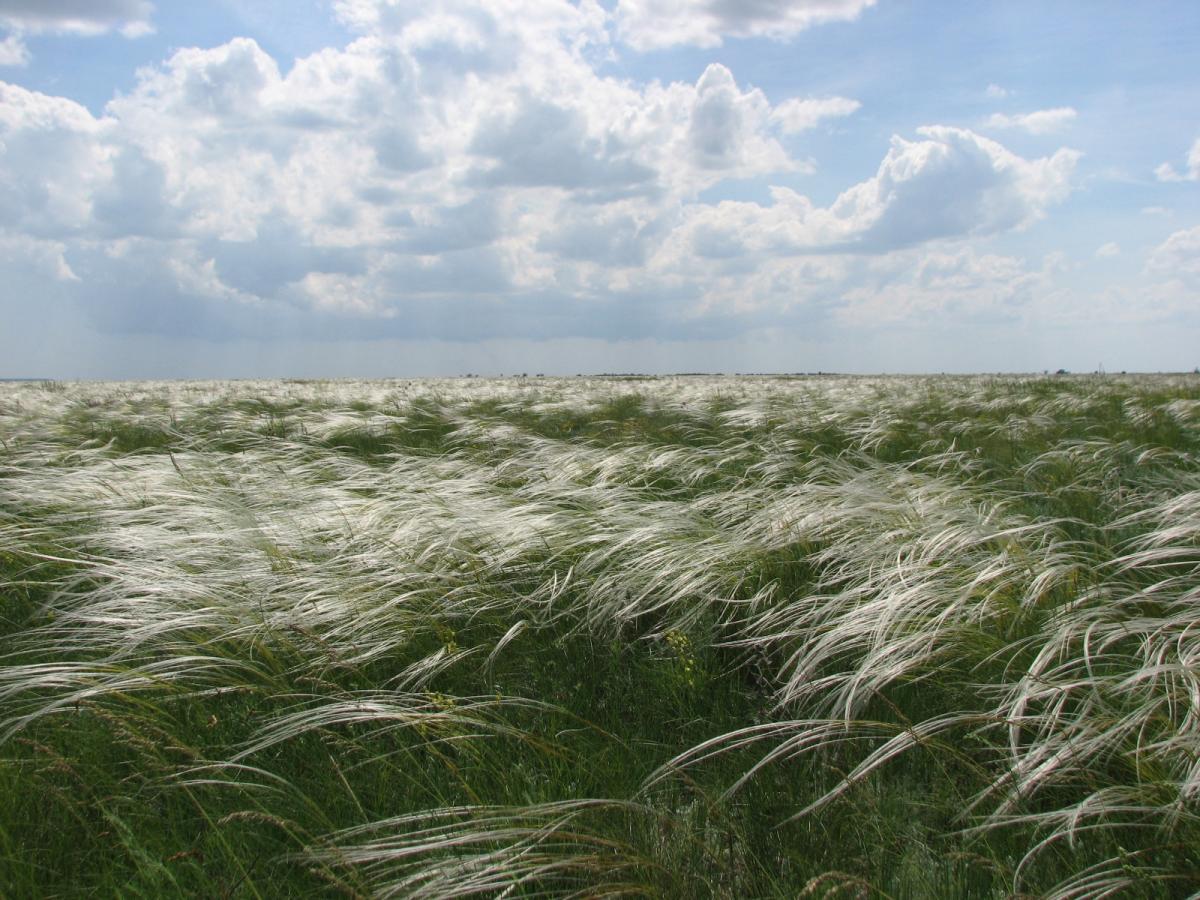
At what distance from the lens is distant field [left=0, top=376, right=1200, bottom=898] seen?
→ 1436 millimetres

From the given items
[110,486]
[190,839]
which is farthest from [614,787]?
[110,486]

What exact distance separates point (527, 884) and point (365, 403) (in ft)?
40.5

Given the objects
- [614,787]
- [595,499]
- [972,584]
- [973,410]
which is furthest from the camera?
[973,410]

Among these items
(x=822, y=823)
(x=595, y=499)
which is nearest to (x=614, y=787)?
(x=822, y=823)

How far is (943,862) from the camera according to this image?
4.74 ft

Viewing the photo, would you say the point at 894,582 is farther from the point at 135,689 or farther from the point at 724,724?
the point at 135,689

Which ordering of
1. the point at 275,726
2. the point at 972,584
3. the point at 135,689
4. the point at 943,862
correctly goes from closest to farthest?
1. the point at 943,862
2. the point at 275,726
3. the point at 135,689
4. the point at 972,584

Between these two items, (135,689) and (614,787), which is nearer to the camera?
(614,787)

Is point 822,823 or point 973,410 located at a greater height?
point 973,410

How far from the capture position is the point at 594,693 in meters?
2.27

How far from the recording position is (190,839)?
61.3 inches

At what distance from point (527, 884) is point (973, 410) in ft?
35.5

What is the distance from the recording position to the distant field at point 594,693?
56.5 inches

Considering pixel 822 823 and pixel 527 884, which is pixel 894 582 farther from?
pixel 527 884
